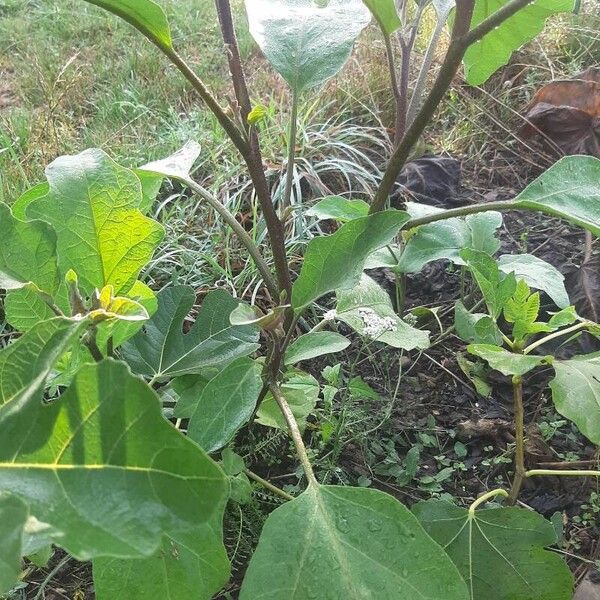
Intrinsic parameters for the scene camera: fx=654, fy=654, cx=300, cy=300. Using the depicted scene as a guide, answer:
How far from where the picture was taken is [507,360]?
2.78 feet

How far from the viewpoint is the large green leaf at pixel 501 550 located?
0.87m

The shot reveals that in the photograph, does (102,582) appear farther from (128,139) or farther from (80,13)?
(80,13)

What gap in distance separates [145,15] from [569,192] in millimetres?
557

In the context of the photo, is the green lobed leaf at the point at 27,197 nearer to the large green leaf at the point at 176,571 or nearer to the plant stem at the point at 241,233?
the plant stem at the point at 241,233

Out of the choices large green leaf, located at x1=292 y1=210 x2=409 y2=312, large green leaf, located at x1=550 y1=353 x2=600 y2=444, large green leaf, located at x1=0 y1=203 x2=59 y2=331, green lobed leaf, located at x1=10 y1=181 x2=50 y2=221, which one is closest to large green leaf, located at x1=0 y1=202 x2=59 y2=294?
large green leaf, located at x1=0 y1=203 x2=59 y2=331

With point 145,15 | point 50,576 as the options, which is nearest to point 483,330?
point 145,15

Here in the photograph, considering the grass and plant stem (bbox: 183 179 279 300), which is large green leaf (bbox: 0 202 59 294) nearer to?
plant stem (bbox: 183 179 279 300)

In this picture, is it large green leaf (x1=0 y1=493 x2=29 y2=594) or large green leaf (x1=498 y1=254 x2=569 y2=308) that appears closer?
large green leaf (x1=0 y1=493 x2=29 y2=594)

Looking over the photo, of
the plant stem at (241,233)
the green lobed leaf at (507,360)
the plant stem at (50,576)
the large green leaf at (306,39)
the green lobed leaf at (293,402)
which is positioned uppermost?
the large green leaf at (306,39)

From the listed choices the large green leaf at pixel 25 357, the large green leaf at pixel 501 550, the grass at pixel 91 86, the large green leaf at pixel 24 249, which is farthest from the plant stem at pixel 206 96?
the grass at pixel 91 86

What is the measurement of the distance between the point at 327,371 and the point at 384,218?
506mm

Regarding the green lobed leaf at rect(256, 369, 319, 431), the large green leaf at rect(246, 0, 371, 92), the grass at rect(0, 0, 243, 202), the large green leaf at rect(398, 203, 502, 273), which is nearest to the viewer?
the large green leaf at rect(246, 0, 371, 92)

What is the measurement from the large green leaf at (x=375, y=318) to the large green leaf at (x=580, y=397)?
0.19 meters

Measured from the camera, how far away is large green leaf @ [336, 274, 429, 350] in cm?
92
